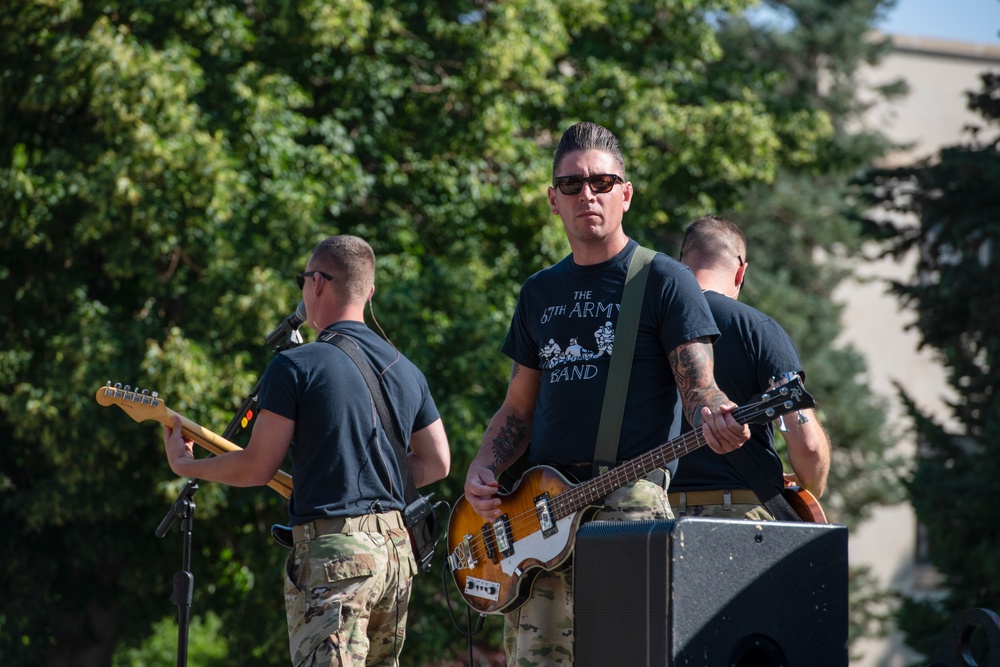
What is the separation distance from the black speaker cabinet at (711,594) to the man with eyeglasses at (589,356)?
0.34 metres

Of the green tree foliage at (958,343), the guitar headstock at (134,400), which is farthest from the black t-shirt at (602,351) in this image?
the green tree foliage at (958,343)

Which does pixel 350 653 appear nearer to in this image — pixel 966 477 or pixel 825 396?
pixel 966 477

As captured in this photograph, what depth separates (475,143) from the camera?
39.6 ft

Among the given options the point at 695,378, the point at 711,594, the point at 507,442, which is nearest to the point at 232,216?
the point at 507,442

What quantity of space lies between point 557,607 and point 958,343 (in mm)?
8029

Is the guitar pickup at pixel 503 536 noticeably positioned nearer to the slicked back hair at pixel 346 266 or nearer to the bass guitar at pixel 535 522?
the bass guitar at pixel 535 522

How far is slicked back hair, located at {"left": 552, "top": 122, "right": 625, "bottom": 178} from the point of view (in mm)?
3932

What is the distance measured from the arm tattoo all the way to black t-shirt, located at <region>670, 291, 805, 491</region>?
1.95ft

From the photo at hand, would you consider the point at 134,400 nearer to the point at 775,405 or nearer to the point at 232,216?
the point at 775,405

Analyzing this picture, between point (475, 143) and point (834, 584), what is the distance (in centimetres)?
A: 908

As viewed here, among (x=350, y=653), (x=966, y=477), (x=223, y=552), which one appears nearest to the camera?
(x=350, y=653)

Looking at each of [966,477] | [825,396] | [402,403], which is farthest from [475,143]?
[825,396]

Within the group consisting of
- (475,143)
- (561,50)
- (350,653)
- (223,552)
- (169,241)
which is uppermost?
(561,50)

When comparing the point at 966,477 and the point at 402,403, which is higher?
the point at 966,477
